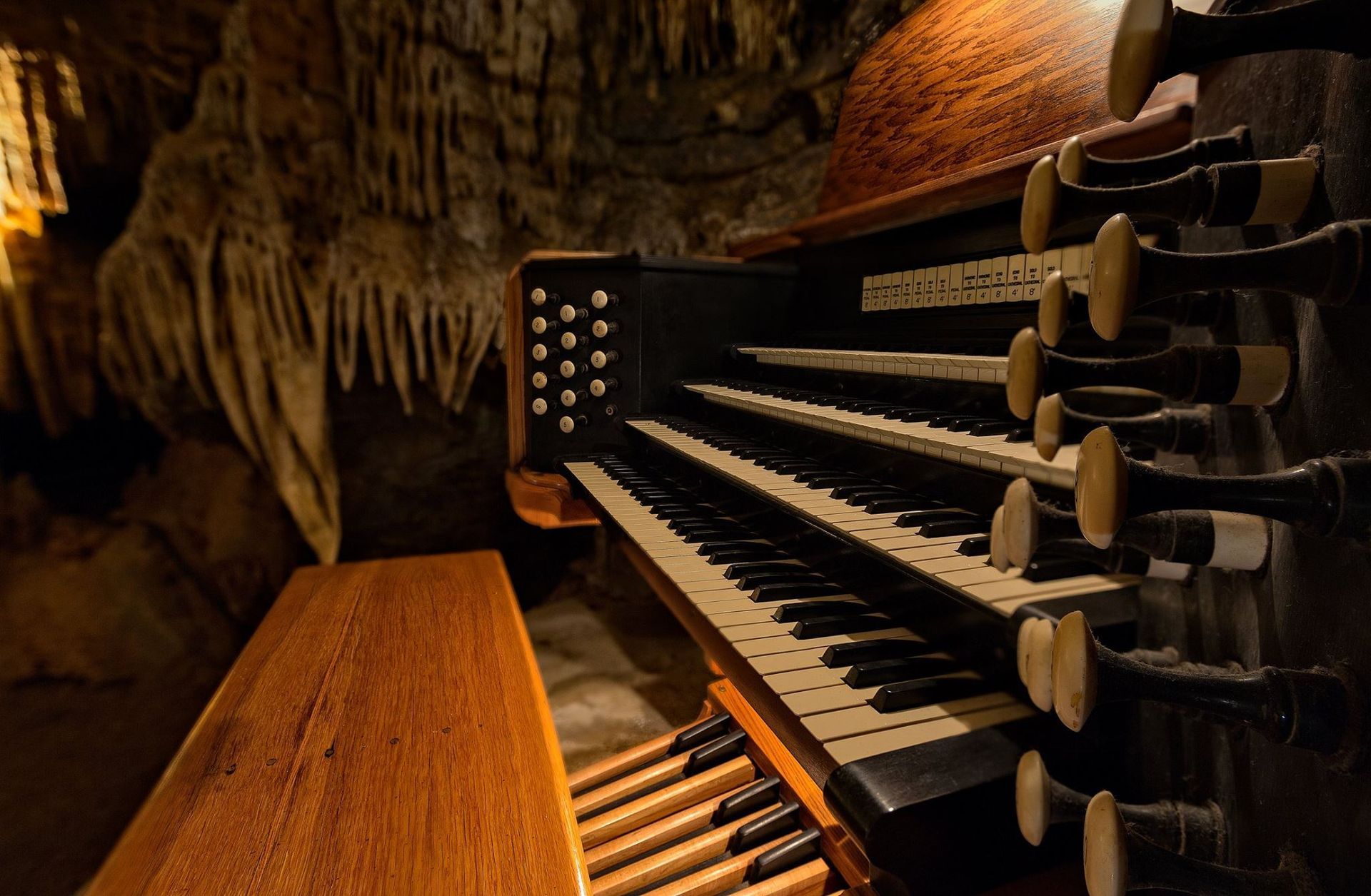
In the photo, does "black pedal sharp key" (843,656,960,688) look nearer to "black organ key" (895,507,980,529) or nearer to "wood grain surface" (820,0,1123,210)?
"black organ key" (895,507,980,529)

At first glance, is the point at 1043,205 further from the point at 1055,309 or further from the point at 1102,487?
the point at 1102,487

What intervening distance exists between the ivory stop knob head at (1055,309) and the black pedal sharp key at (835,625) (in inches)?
20.9

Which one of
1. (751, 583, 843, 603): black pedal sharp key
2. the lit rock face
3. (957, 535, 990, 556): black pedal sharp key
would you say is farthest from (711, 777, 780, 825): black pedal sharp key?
the lit rock face

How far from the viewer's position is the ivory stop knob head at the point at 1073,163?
66cm

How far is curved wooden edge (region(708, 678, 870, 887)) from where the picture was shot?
110cm

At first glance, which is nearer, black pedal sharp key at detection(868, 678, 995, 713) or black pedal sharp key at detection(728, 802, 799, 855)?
black pedal sharp key at detection(868, 678, 995, 713)

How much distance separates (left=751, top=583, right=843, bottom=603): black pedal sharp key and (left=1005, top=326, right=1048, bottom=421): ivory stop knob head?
1.83 feet

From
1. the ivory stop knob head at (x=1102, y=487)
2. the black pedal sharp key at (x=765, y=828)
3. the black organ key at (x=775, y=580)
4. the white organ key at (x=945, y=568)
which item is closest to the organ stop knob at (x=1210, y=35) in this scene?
the ivory stop knob head at (x=1102, y=487)

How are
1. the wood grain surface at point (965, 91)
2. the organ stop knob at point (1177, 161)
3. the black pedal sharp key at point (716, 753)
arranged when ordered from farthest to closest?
the black pedal sharp key at point (716, 753), the wood grain surface at point (965, 91), the organ stop knob at point (1177, 161)

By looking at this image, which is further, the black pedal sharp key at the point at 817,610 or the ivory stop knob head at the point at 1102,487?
the black pedal sharp key at the point at 817,610

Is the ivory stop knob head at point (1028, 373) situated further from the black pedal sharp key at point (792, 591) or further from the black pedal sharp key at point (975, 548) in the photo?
the black pedal sharp key at point (792, 591)

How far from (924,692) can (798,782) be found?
57 centimetres

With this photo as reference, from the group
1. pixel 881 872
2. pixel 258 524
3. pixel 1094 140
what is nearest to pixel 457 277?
pixel 258 524

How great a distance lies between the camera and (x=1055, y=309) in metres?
0.64
